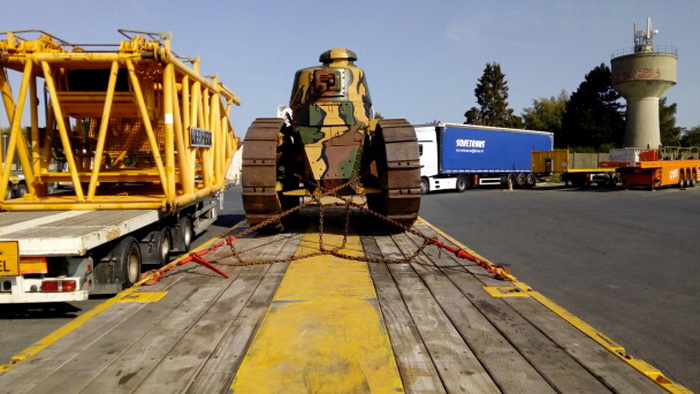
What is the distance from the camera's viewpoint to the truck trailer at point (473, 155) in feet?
89.1

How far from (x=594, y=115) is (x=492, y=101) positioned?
1143 centimetres

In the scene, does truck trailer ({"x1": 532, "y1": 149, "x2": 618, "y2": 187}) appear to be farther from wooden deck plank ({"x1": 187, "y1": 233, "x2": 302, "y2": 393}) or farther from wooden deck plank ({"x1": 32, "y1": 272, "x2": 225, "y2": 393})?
wooden deck plank ({"x1": 32, "y1": 272, "x2": 225, "y2": 393})

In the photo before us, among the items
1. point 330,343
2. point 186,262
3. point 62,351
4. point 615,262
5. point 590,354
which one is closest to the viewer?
point 590,354

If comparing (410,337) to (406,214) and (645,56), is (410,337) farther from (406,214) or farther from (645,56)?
(645,56)

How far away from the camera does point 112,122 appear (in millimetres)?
11008

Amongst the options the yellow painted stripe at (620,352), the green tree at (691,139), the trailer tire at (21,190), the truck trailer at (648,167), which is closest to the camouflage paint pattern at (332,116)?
the yellow painted stripe at (620,352)

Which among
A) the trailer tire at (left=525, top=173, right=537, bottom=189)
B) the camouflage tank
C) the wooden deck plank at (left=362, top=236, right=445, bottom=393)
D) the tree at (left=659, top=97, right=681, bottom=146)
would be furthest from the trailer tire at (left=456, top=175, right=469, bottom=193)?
the tree at (left=659, top=97, right=681, bottom=146)

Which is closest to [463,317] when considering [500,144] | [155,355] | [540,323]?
[540,323]

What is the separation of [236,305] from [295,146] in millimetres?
5546

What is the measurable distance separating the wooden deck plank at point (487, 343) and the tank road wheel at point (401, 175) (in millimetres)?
2594

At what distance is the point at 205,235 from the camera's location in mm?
12664

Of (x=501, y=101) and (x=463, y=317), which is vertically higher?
(x=501, y=101)

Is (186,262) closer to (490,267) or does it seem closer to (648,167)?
(490,267)

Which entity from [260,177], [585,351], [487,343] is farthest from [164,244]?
[585,351]
